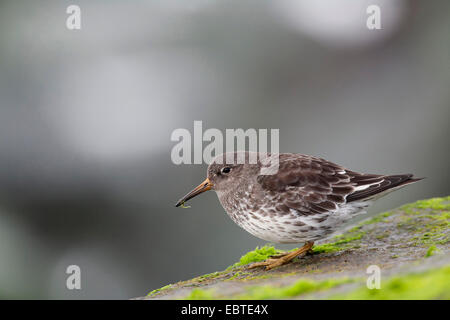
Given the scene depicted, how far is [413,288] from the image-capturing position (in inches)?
133

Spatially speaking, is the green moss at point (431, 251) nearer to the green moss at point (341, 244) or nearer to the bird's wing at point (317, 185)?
the bird's wing at point (317, 185)

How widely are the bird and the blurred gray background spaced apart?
4743 mm

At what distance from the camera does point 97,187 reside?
12094 millimetres

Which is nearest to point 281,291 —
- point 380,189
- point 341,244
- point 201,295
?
point 201,295

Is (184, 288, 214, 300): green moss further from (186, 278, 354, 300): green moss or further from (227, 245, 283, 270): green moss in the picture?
(227, 245, 283, 270): green moss

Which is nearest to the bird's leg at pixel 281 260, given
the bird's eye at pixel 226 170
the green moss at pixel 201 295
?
the bird's eye at pixel 226 170

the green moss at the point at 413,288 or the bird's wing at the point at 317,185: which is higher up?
the bird's wing at the point at 317,185

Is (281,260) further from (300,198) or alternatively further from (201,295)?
(201,295)

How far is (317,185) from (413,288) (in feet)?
9.82

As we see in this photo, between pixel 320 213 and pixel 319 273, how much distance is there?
113 centimetres

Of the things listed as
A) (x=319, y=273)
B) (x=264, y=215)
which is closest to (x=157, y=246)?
(x=264, y=215)

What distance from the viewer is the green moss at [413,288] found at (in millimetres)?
3203

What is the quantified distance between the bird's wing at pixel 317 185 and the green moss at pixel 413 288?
7.81 feet

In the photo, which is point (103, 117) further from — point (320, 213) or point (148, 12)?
point (320, 213)
